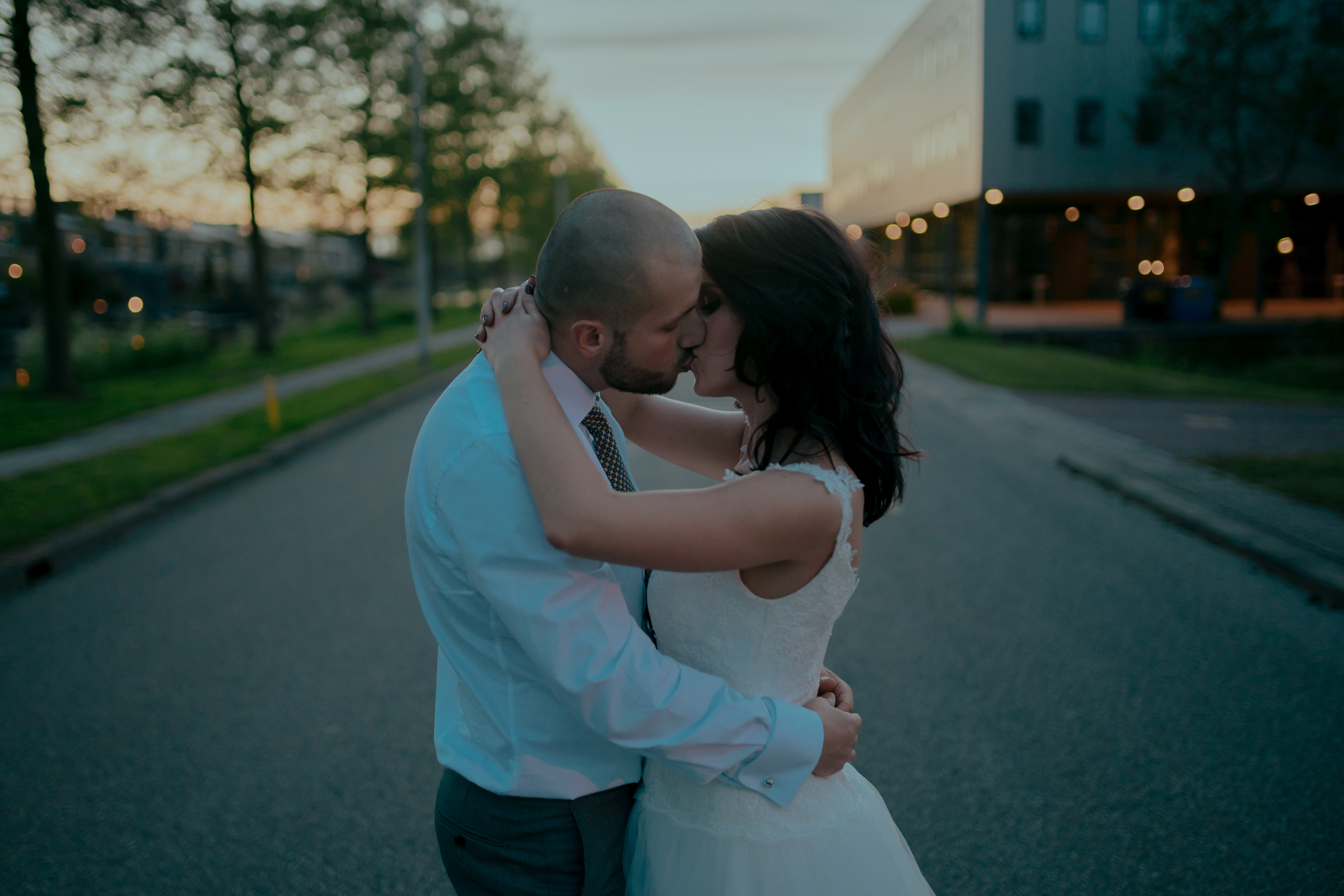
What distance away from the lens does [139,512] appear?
25.1 ft

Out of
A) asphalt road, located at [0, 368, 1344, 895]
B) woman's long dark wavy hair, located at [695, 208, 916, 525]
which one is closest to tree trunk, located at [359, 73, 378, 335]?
asphalt road, located at [0, 368, 1344, 895]

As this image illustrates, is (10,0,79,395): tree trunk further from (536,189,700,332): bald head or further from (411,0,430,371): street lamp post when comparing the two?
(536,189,700,332): bald head

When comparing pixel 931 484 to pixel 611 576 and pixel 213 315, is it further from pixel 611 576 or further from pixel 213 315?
pixel 213 315

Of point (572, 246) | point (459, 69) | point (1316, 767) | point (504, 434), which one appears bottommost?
point (1316, 767)

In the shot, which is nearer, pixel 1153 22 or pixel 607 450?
pixel 607 450

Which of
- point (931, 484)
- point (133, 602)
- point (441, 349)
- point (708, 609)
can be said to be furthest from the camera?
point (441, 349)

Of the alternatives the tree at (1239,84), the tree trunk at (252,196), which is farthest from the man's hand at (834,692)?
the tree at (1239,84)

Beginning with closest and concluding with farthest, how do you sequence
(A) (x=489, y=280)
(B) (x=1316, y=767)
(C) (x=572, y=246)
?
1. (C) (x=572, y=246)
2. (B) (x=1316, y=767)
3. (A) (x=489, y=280)

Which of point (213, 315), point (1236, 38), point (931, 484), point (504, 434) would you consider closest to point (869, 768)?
point (504, 434)

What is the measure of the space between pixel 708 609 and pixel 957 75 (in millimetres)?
39126

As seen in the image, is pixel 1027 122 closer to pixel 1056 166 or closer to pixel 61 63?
pixel 1056 166

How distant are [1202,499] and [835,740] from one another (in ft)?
23.2

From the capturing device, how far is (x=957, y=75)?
36.2 meters

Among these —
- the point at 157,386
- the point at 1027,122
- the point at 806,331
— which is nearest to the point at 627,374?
the point at 806,331
